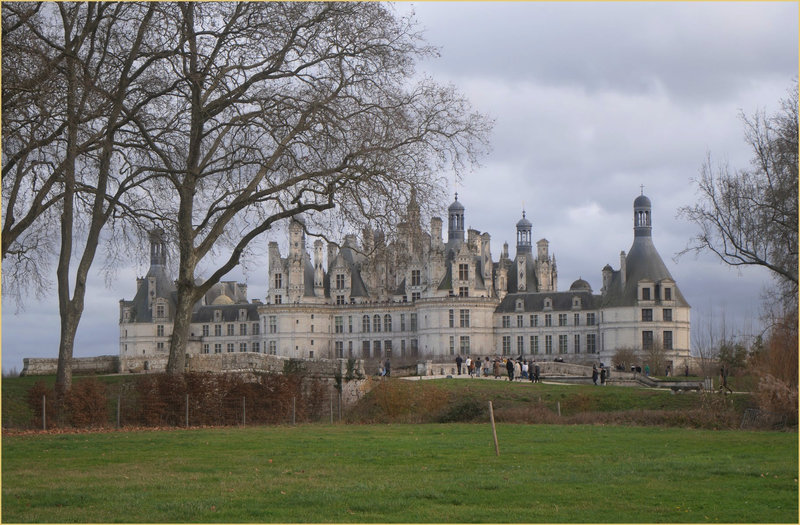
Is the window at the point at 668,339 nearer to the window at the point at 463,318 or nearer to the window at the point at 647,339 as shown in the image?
the window at the point at 647,339

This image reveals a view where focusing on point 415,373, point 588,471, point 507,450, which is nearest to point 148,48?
point 507,450

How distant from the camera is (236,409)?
29.0m

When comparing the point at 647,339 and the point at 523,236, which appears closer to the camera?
the point at 647,339

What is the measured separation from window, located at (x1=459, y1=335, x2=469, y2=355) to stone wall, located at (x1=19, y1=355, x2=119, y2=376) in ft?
164

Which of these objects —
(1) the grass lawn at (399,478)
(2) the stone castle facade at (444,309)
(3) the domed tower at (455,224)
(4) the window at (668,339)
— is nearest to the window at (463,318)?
(2) the stone castle facade at (444,309)

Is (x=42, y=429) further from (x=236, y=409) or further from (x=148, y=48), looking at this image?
(x=148, y=48)

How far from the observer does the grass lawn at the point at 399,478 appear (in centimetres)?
1241

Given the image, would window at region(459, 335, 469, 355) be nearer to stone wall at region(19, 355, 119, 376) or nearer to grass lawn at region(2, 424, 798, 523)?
stone wall at region(19, 355, 119, 376)

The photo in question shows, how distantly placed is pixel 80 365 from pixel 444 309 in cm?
5010

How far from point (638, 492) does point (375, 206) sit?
12.4 metres

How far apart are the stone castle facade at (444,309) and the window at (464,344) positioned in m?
0.17

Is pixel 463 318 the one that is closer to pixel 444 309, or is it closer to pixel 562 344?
pixel 444 309

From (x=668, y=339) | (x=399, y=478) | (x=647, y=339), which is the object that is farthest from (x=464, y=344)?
(x=399, y=478)

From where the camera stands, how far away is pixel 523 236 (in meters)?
94.8
